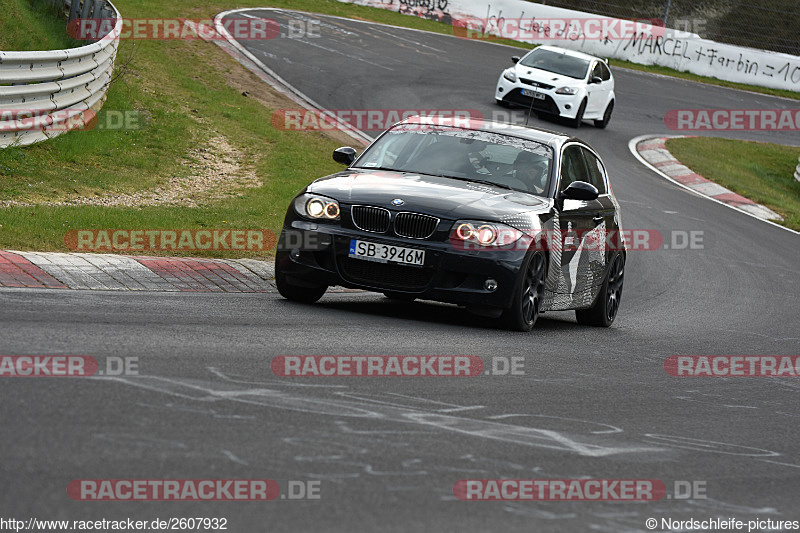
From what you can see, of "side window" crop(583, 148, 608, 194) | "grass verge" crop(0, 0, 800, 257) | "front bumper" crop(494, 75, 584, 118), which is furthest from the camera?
"front bumper" crop(494, 75, 584, 118)

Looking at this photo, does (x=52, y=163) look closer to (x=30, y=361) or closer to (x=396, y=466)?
(x=30, y=361)

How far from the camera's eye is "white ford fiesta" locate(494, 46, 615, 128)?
26.5 m

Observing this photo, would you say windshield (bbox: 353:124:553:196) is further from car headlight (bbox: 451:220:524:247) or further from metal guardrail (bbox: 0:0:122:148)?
A: metal guardrail (bbox: 0:0:122:148)

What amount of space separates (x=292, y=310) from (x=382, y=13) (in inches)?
1235

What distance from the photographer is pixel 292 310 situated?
8945mm

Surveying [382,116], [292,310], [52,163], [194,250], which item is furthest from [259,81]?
[292,310]

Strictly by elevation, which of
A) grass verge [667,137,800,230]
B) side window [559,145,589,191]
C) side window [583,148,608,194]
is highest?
side window [559,145,589,191]

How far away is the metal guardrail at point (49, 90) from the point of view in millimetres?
13586

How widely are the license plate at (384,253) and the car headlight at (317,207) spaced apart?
306 mm

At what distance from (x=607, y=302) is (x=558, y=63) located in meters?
17.0

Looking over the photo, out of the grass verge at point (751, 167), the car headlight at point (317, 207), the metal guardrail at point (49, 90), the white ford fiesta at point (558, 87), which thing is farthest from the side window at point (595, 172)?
the white ford fiesta at point (558, 87)

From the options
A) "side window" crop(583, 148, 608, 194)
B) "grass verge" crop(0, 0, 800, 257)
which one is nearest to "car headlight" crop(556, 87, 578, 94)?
"grass verge" crop(0, 0, 800, 257)

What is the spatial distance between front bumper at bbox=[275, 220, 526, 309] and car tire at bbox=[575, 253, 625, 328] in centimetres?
261

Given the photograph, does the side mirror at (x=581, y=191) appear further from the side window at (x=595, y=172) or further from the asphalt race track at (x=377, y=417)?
the side window at (x=595, y=172)
